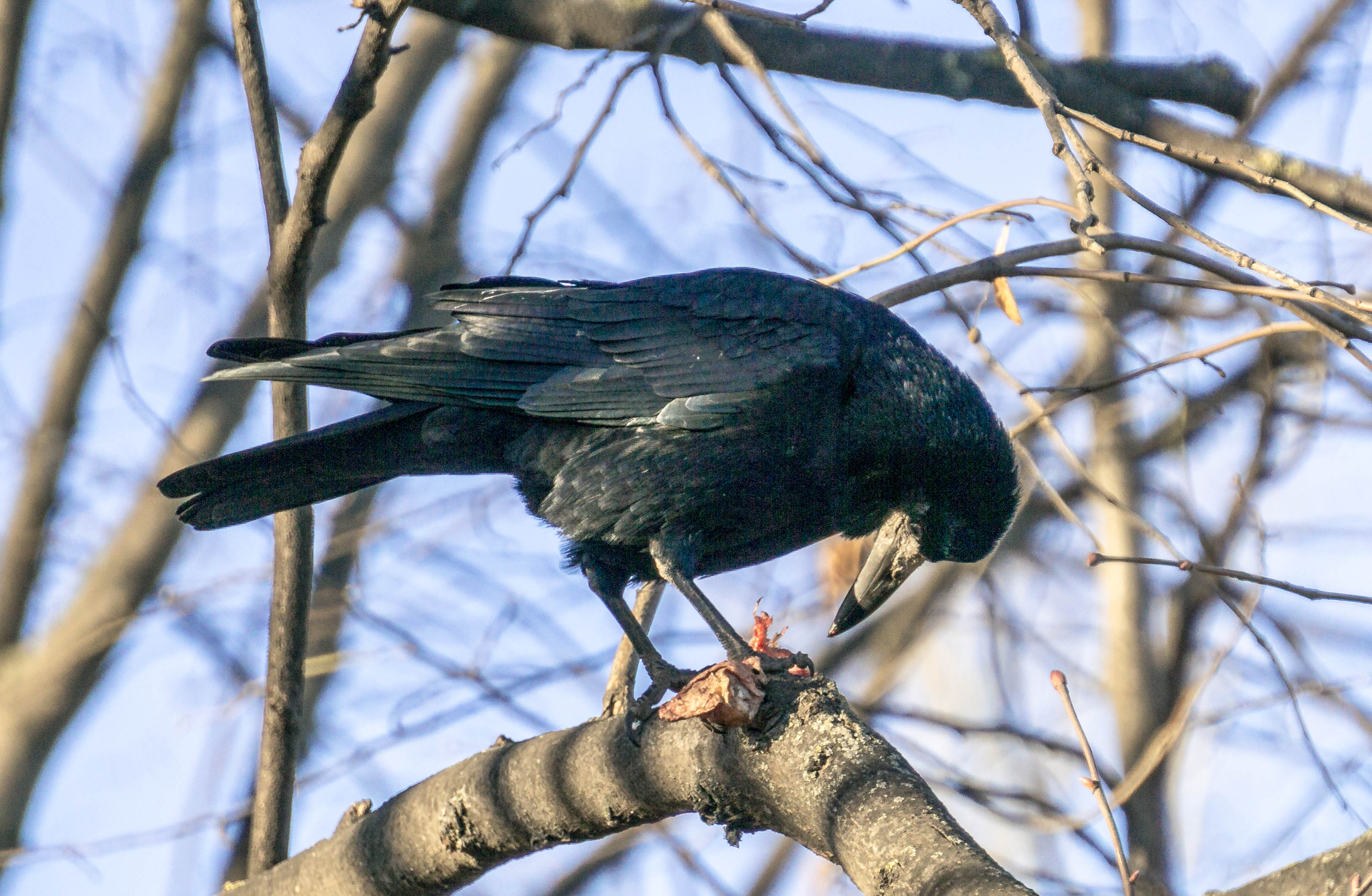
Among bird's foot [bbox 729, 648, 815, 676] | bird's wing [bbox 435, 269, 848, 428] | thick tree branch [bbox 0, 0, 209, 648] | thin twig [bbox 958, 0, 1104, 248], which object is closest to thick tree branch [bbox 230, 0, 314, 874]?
bird's wing [bbox 435, 269, 848, 428]

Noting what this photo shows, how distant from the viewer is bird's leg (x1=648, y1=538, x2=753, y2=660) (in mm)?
2939

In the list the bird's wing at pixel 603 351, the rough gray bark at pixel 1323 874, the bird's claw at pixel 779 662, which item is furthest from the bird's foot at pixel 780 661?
the rough gray bark at pixel 1323 874

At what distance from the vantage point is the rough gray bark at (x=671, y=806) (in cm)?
202

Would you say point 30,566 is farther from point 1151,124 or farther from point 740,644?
point 1151,124

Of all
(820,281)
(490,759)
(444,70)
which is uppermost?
(444,70)

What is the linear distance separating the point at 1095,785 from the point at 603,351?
1.68m

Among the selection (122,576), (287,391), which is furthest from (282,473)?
(122,576)

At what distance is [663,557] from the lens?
305 cm

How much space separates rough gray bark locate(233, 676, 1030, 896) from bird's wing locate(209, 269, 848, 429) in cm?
87

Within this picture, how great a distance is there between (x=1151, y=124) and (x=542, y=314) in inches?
92.9

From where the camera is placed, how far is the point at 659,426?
3.09 metres

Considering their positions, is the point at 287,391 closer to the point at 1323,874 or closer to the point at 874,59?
the point at 874,59

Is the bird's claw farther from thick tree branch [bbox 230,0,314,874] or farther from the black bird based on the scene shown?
thick tree branch [bbox 230,0,314,874]

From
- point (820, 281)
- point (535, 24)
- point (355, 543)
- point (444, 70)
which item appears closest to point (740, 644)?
point (820, 281)
